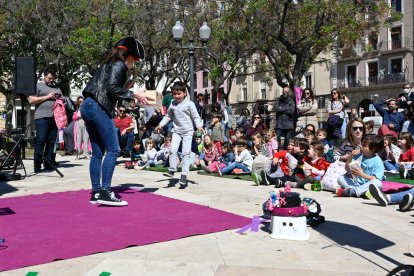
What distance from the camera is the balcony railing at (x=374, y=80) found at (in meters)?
45.3

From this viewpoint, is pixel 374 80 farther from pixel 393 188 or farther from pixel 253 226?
pixel 253 226

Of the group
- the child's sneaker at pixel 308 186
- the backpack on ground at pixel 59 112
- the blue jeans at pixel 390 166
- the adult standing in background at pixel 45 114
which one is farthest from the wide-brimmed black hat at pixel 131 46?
the blue jeans at pixel 390 166

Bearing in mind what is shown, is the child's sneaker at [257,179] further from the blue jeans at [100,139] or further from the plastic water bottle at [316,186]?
the blue jeans at [100,139]

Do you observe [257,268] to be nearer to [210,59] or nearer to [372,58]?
[210,59]

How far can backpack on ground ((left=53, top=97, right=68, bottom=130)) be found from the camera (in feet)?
32.3

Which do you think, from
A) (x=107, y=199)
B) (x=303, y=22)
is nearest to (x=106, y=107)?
(x=107, y=199)

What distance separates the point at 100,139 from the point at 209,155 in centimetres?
535

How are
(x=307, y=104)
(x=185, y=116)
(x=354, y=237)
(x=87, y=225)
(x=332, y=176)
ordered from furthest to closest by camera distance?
(x=307, y=104) → (x=185, y=116) → (x=332, y=176) → (x=87, y=225) → (x=354, y=237)

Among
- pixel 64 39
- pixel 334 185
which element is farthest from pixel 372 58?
pixel 334 185

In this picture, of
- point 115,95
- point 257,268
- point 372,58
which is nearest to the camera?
point 257,268

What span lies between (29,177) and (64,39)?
72.9 feet

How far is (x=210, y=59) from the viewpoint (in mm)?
37938

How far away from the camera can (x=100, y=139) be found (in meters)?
6.04

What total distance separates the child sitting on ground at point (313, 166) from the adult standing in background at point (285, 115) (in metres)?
3.80
